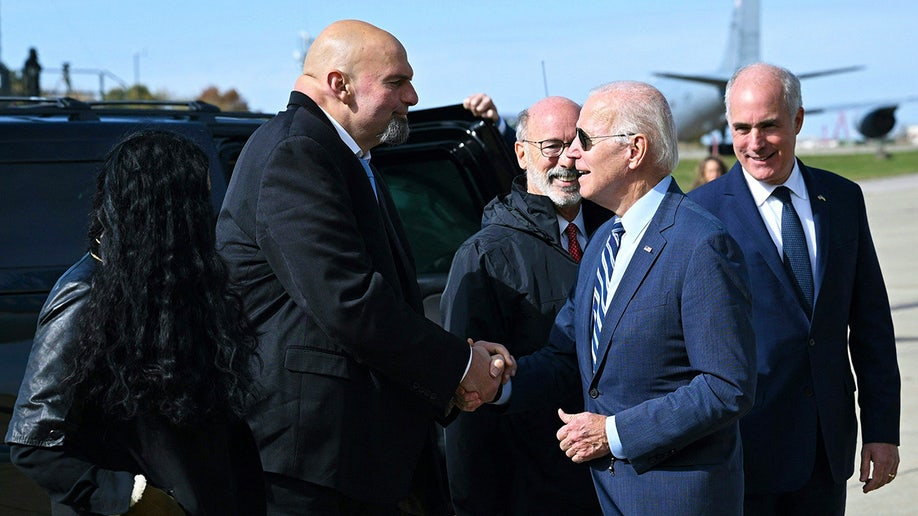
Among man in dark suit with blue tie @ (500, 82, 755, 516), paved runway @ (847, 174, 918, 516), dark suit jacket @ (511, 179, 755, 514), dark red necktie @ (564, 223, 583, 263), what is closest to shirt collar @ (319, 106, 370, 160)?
man in dark suit with blue tie @ (500, 82, 755, 516)

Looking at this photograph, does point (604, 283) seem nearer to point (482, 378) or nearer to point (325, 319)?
point (482, 378)

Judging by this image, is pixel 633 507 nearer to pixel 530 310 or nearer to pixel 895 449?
pixel 530 310

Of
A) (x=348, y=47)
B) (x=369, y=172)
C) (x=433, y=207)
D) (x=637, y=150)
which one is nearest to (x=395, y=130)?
(x=369, y=172)

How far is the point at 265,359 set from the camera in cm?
276

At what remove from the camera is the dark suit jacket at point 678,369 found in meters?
2.50

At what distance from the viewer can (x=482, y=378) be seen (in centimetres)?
292

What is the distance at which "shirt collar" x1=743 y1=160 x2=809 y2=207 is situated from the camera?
339 centimetres

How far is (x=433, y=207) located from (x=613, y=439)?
95.8 inches

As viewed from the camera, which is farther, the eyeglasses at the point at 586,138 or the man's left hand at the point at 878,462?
the man's left hand at the point at 878,462

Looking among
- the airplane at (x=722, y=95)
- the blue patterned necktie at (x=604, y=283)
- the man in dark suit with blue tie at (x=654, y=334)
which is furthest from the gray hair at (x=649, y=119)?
the airplane at (x=722, y=95)

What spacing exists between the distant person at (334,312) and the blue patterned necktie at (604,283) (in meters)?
0.34

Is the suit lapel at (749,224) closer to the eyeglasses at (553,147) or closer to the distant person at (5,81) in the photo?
the eyeglasses at (553,147)

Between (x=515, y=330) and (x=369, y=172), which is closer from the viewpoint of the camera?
(x=369, y=172)

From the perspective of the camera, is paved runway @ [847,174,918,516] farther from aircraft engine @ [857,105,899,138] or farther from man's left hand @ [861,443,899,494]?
aircraft engine @ [857,105,899,138]
